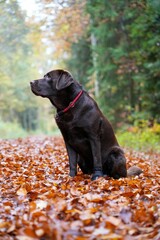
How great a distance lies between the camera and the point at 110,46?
22.3 meters

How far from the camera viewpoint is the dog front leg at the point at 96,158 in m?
6.16

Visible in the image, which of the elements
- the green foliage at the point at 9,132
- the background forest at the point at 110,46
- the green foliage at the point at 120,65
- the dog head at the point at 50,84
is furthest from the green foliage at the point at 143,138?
the green foliage at the point at 9,132

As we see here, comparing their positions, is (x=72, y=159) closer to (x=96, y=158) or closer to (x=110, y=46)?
(x=96, y=158)

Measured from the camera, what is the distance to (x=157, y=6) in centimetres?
1020

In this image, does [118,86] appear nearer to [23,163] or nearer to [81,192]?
[23,163]

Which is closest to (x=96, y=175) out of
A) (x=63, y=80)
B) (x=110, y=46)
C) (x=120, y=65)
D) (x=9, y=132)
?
(x=63, y=80)

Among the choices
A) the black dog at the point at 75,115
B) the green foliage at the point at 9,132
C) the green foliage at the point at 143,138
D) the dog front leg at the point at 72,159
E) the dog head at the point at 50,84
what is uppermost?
the dog head at the point at 50,84

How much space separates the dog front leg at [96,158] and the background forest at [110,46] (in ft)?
18.1

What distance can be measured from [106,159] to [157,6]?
17.8 feet

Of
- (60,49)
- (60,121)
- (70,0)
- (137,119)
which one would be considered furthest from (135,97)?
(60,121)

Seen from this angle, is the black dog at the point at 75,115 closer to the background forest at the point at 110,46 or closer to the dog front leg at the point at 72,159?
the dog front leg at the point at 72,159

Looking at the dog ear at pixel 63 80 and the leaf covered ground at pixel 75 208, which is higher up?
the dog ear at pixel 63 80

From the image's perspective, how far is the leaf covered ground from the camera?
332 centimetres

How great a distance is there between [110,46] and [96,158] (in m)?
16.9
